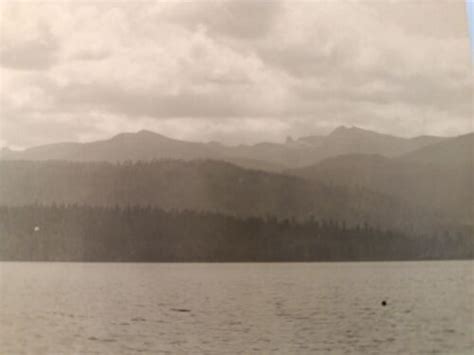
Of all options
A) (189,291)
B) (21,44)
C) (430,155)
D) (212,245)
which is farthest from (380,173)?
(21,44)

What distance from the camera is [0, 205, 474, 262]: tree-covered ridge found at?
32.0ft

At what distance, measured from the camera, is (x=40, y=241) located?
10.3 meters

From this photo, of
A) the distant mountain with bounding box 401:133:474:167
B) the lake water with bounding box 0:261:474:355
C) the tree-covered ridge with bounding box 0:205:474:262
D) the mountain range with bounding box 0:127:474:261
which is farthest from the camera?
the distant mountain with bounding box 401:133:474:167

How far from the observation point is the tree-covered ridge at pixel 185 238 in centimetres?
976

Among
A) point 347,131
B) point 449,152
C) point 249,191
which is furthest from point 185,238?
point 449,152

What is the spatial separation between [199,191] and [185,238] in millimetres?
934

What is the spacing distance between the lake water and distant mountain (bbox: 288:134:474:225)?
3.53 feet

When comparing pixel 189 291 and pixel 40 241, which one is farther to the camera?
pixel 189 291

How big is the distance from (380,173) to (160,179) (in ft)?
13.2

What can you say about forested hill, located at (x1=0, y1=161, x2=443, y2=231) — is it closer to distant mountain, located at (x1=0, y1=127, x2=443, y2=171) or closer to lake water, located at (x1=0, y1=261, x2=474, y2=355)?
distant mountain, located at (x1=0, y1=127, x2=443, y2=171)

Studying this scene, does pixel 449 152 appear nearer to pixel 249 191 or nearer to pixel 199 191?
pixel 249 191

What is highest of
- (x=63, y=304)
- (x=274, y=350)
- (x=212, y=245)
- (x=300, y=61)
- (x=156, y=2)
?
(x=156, y=2)

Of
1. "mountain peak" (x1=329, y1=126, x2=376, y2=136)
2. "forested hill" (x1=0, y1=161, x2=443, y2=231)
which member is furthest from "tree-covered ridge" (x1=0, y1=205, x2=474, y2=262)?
"mountain peak" (x1=329, y1=126, x2=376, y2=136)

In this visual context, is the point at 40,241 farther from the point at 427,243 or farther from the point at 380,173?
the point at 427,243
